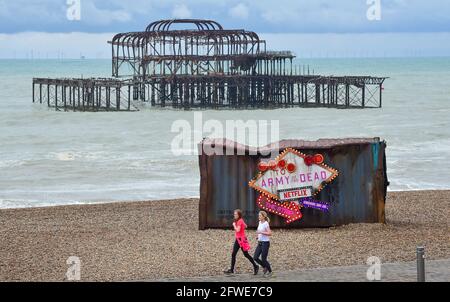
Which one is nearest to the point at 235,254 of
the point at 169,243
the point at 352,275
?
the point at 352,275

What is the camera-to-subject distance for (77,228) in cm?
2217

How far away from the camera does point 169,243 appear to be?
19328 mm

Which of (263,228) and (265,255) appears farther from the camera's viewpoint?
(263,228)

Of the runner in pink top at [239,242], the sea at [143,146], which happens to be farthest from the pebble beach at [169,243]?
the sea at [143,146]

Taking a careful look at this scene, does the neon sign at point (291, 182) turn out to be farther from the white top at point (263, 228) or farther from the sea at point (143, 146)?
the sea at point (143, 146)

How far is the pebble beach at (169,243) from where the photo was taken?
16.6m

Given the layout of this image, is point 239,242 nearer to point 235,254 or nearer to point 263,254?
point 235,254

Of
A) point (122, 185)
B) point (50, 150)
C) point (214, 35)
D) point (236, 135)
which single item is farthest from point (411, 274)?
point (214, 35)

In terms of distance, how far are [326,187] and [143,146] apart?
103 feet

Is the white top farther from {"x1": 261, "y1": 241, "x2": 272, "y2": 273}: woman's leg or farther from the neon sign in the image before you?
the neon sign

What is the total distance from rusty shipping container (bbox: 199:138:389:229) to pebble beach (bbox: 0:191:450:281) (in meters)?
0.33

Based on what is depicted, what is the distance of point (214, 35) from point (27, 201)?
4723 cm

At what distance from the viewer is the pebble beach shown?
54.6ft

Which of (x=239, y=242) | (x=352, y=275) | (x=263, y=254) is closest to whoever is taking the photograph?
(x=352, y=275)
